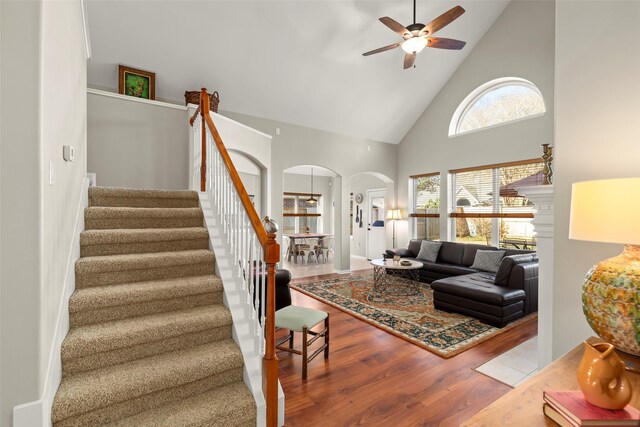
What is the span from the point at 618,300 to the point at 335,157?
19.7 feet

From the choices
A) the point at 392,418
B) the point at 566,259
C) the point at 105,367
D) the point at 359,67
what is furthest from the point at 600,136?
the point at 359,67

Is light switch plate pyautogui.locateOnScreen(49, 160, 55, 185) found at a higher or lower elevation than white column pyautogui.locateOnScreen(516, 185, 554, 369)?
higher

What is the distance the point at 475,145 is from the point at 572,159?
4.73 meters

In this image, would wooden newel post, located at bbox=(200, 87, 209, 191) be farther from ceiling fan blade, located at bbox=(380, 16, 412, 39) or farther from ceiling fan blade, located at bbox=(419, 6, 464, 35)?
ceiling fan blade, located at bbox=(419, 6, 464, 35)

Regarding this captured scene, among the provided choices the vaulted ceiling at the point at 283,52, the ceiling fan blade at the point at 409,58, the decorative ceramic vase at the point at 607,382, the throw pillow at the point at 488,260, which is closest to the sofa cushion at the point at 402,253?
the throw pillow at the point at 488,260

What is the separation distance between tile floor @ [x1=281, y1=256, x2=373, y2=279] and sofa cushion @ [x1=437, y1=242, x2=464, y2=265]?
2071mm

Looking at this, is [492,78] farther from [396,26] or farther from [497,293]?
[497,293]

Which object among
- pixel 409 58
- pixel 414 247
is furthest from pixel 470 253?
pixel 409 58

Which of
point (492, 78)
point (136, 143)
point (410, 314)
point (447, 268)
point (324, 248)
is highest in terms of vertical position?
point (492, 78)

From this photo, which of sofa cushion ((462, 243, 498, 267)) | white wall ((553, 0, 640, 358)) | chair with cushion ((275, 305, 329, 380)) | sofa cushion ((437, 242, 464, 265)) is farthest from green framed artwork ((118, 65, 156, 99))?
sofa cushion ((462, 243, 498, 267))

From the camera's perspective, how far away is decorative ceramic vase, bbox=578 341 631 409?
2.92 feet

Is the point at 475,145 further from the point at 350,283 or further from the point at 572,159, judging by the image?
the point at 572,159

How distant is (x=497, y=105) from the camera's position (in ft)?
19.5

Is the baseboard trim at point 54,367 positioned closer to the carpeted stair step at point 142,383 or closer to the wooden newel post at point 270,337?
the carpeted stair step at point 142,383
